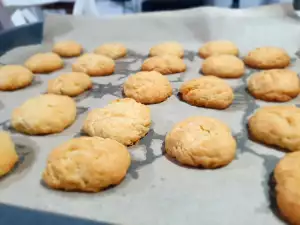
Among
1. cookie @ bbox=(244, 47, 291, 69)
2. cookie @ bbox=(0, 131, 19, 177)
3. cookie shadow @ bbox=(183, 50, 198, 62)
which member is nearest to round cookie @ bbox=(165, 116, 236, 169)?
cookie @ bbox=(0, 131, 19, 177)

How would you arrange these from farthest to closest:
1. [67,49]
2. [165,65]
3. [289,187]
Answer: [67,49]
[165,65]
[289,187]

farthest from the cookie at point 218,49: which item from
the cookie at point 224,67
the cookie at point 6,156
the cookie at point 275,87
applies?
the cookie at point 6,156

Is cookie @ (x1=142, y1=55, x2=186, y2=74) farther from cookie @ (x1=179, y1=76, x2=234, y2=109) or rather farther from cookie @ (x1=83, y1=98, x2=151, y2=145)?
cookie @ (x1=83, y1=98, x2=151, y2=145)

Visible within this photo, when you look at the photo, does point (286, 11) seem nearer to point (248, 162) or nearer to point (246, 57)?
point (246, 57)

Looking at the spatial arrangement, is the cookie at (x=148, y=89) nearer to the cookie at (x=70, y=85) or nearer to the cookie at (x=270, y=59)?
the cookie at (x=70, y=85)

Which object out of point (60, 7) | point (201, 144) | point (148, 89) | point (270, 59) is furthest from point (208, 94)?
point (60, 7)

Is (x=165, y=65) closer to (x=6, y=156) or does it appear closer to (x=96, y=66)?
(x=96, y=66)
